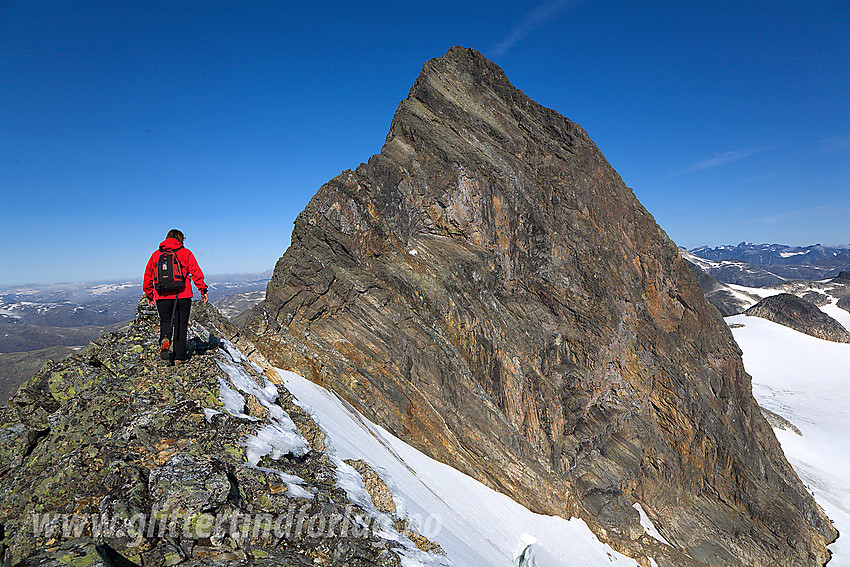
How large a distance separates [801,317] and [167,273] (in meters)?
131

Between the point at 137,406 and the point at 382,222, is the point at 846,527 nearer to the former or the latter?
the point at 382,222

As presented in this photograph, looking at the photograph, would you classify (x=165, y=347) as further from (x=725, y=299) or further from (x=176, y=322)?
(x=725, y=299)

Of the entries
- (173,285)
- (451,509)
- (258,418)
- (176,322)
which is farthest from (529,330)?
(173,285)

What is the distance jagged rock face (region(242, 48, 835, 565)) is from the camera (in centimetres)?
1944

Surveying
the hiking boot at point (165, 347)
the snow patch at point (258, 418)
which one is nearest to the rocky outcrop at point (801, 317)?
the snow patch at point (258, 418)

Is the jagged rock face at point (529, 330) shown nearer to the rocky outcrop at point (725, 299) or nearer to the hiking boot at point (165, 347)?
the hiking boot at point (165, 347)

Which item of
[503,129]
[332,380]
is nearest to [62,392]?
[332,380]

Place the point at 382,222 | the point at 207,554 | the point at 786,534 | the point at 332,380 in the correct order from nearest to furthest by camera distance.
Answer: the point at 207,554, the point at 332,380, the point at 382,222, the point at 786,534

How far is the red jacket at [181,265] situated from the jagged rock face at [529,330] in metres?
8.89

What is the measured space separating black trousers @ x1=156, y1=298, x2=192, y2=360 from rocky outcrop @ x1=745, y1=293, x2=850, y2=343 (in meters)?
125

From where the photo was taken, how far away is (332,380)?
17750 millimetres

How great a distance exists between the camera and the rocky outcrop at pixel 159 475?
5.67m

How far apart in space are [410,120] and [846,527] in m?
49.3

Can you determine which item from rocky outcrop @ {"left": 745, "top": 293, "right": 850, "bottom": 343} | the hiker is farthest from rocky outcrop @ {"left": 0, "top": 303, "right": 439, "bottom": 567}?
rocky outcrop @ {"left": 745, "top": 293, "right": 850, "bottom": 343}
